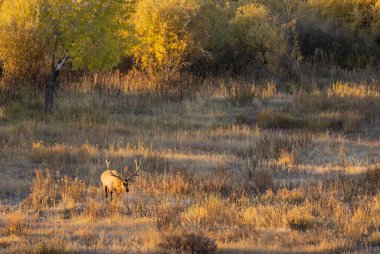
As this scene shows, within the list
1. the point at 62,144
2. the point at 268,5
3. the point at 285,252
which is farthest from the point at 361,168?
the point at 268,5

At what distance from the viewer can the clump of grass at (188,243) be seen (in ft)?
24.6

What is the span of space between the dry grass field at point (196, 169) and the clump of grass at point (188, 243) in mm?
12

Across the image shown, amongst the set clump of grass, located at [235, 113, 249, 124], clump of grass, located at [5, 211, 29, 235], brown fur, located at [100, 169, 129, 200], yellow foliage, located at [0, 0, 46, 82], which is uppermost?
yellow foliage, located at [0, 0, 46, 82]

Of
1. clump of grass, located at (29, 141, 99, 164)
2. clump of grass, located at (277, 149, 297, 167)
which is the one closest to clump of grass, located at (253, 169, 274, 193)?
clump of grass, located at (277, 149, 297, 167)

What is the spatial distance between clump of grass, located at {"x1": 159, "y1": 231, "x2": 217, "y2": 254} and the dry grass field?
0.04 ft

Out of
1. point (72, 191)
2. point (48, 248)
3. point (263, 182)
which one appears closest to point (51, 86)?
point (72, 191)

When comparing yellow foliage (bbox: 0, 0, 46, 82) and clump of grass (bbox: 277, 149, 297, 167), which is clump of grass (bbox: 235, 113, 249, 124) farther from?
yellow foliage (bbox: 0, 0, 46, 82)

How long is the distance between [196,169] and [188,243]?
15.3 ft

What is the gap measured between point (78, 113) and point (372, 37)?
1353 centimetres

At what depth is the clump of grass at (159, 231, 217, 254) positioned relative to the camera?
7.49 meters

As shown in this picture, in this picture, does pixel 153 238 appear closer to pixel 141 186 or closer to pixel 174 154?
pixel 141 186

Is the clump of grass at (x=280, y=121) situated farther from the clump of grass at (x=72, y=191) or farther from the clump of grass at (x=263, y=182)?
the clump of grass at (x=72, y=191)

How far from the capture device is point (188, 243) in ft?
24.9

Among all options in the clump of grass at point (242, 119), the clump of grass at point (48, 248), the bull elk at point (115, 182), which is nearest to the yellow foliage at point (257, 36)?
the clump of grass at point (242, 119)
